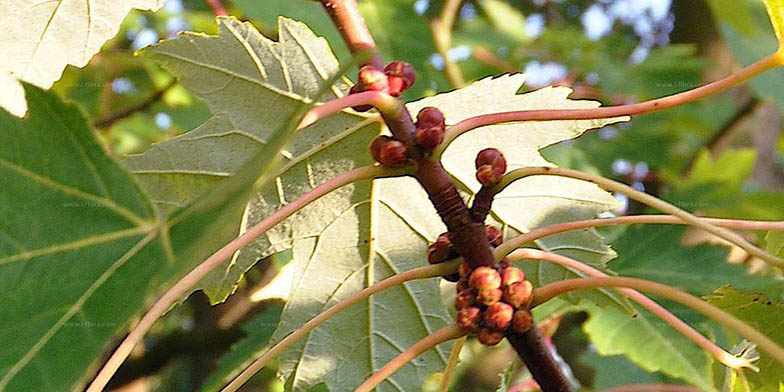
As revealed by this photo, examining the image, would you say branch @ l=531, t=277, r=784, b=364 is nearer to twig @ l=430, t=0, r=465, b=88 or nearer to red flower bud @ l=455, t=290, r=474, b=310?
red flower bud @ l=455, t=290, r=474, b=310

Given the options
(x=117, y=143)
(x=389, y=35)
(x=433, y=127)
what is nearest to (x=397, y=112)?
(x=433, y=127)

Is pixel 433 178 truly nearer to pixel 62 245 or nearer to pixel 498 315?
pixel 498 315

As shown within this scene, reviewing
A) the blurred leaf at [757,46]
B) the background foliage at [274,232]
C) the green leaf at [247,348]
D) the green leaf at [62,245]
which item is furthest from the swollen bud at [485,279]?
the blurred leaf at [757,46]

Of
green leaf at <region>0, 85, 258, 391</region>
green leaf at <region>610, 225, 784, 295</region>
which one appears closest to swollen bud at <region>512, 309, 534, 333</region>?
green leaf at <region>0, 85, 258, 391</region>

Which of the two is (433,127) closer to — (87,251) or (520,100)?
(520,100)

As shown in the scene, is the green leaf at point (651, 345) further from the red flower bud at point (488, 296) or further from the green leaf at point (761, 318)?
the red flower bud at point (488, 296)
